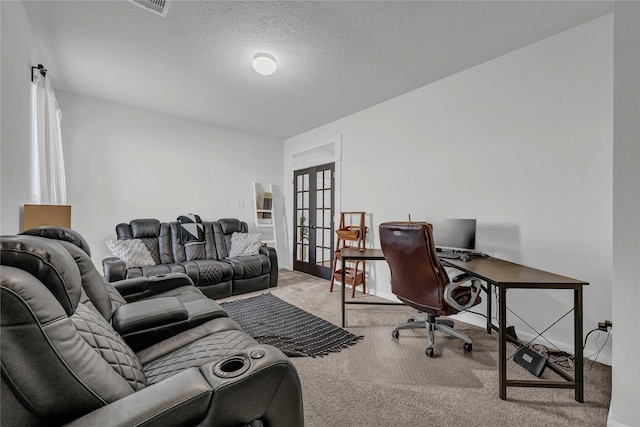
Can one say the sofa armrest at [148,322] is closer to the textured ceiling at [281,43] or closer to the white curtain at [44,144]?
the white curtain at [44,144]

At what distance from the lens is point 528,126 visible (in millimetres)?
2418

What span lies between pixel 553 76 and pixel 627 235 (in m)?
1.64

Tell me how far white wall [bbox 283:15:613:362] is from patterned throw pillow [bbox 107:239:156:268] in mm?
3270

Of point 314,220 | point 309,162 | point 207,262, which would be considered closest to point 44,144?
point 207,262

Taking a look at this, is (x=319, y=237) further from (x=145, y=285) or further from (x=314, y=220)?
(x=145, y=285)

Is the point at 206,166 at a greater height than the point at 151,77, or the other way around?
the point at 151,77

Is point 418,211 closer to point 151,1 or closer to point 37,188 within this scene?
point 151,1

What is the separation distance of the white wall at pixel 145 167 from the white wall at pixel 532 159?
2.96 metres

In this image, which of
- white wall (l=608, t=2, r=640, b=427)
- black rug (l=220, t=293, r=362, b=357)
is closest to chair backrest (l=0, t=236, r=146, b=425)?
black rug (l=220, t=293, r=362, b=357)

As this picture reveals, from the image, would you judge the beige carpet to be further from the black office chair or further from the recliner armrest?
the recliner armrest

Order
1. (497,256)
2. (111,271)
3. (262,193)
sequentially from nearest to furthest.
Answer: (497,256)
(111,271)
(262,193)

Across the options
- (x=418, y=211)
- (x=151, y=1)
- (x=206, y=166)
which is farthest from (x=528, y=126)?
(x=206, y=166)

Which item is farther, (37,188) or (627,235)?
(37,188)

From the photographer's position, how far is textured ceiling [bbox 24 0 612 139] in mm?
2006
